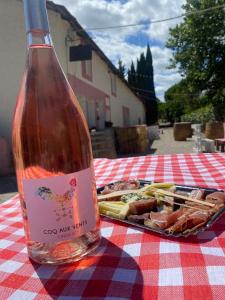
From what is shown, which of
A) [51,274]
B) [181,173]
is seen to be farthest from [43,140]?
[181,173]

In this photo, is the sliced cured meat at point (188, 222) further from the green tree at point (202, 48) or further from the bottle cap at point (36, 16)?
the green tree at point (202, 48)

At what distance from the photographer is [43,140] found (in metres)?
0.69

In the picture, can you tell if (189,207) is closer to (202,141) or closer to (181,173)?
(181,173)

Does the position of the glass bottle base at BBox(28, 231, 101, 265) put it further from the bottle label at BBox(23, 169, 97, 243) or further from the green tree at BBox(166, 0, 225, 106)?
Answer: the green tree at BBox(166, 0, 225, 106)

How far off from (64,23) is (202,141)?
14.6 feet

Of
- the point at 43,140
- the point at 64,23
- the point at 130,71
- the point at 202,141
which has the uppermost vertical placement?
the point at 130,71

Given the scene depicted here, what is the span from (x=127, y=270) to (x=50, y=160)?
259mm

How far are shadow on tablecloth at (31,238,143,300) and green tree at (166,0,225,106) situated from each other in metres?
18.6

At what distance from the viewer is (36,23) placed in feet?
2.26

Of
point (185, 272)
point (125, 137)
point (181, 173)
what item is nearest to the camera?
point (185, 272)

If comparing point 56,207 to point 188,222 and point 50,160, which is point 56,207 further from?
point 188,222

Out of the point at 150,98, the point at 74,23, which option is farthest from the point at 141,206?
the point at 150,98

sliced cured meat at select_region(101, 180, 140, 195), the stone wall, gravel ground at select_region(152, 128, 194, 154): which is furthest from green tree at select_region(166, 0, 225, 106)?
sliced cured meat at select_region(101, 180, 140, 195)

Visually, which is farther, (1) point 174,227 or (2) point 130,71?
(2) point 130,71
